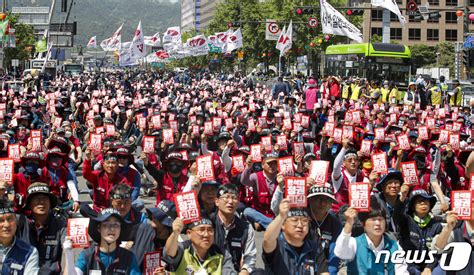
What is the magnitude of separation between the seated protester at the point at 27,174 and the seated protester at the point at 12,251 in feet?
8.77

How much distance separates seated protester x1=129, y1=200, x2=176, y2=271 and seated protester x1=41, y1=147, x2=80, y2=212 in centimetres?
296

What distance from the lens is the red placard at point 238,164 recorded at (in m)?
10.9

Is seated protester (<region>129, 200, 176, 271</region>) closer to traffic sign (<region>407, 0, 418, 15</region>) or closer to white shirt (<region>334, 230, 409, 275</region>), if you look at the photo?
white shirt (<region>334, 230, 409, 275</region>)

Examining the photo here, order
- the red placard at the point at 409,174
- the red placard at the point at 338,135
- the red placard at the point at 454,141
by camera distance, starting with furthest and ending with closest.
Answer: the red placard at the point at 454,141
the red placard at the point at 338,135
the red placard at the point at 409,174

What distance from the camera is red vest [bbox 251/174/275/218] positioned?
9.53m

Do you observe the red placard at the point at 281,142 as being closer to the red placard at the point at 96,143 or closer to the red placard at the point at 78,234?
the red placard at the point at 96,143

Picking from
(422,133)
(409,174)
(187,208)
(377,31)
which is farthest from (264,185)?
(377,31)

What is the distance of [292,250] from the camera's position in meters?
6.19

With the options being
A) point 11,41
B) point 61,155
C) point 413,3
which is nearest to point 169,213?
point 61,155

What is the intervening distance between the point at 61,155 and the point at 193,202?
4185 mm

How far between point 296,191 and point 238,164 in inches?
161

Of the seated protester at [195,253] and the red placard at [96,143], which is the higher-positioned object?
the red placard at [96,143]

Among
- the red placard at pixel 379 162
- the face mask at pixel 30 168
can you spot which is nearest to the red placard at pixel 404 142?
the red placard at pixel 379 162

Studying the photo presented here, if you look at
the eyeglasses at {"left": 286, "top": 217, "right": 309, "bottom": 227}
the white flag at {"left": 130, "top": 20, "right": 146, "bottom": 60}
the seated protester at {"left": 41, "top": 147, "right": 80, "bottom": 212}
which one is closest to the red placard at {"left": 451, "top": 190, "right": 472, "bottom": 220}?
the eyeglasses at {"left": 286, "top": 217, "right": 309, "bottom": 227}
